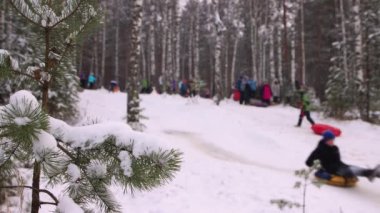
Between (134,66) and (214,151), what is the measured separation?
3719 millimetres

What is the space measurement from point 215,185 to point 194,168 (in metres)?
1.32

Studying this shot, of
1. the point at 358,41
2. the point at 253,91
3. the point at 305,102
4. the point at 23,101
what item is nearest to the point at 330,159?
the point at 305,102

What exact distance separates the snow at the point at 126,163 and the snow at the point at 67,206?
1.05ft

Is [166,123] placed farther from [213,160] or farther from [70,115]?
[213,160]

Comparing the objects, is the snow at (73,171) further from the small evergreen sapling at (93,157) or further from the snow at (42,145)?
the snow at (42,145)

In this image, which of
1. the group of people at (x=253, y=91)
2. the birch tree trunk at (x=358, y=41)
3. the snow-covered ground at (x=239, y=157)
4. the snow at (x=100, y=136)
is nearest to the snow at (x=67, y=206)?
the snow at (x=100, y=136)

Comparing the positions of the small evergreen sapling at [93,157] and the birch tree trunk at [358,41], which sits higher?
the birch tree trunk at [358,41]

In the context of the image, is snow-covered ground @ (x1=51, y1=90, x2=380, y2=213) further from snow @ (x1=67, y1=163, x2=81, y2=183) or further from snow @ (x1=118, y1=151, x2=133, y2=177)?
snow @ (x1=67, y1=163, x2=81, y2=183)

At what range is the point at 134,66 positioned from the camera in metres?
12.3

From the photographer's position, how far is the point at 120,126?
6.69ft

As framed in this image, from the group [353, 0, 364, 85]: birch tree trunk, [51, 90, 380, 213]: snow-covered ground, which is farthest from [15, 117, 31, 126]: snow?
[353, 0, 364, 85]: birch tree trunk

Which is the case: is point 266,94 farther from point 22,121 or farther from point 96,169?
point 22,121

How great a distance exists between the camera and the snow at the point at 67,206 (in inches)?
78.3

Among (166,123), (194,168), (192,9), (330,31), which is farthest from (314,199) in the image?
(192,9)
